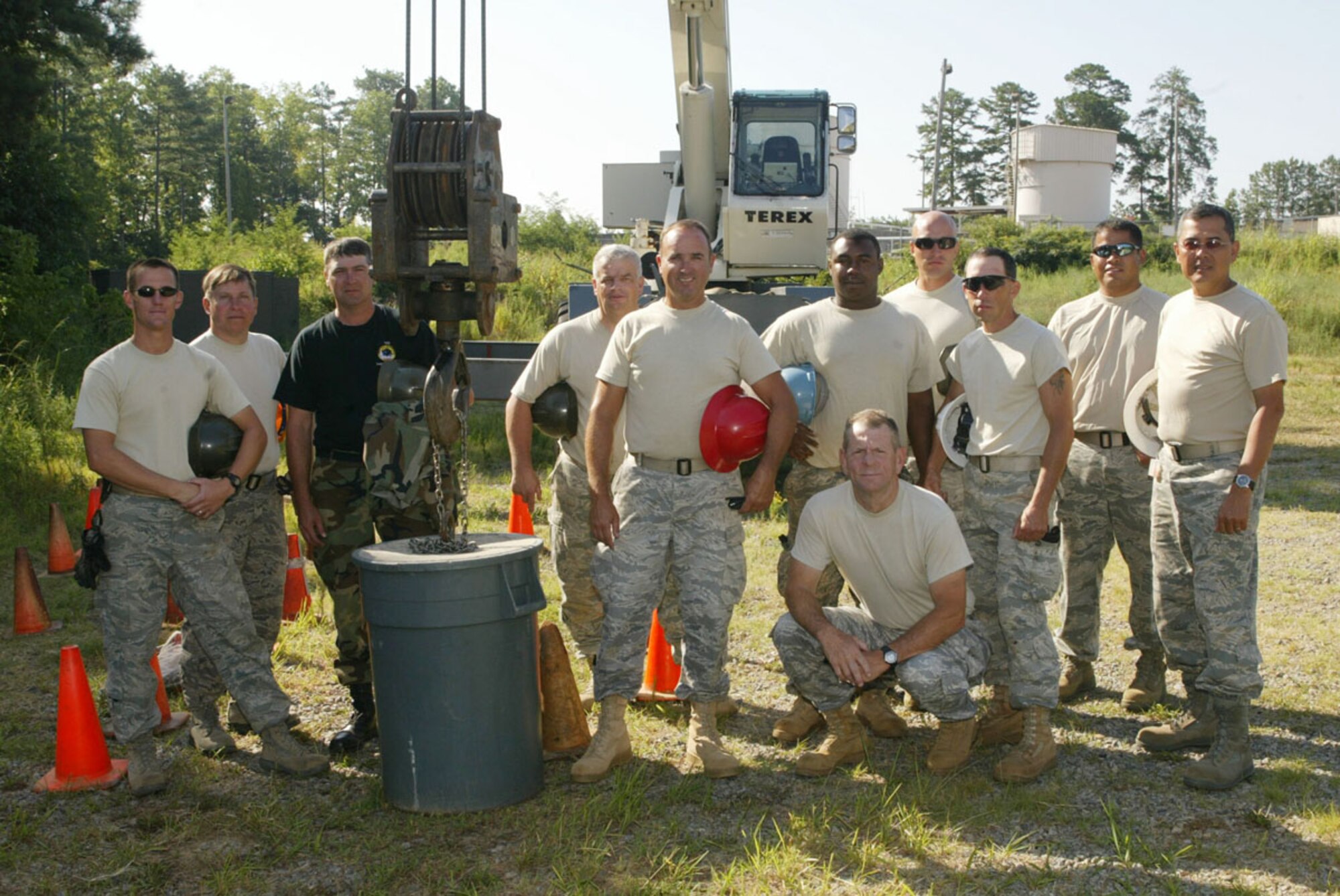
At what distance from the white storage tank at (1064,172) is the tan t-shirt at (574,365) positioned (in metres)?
48.9

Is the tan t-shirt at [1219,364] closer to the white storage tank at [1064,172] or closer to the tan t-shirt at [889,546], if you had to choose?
the tan t-shirt at [889,546]

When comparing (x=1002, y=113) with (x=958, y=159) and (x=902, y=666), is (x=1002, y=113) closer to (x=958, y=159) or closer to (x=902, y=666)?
(x=958, y=159)

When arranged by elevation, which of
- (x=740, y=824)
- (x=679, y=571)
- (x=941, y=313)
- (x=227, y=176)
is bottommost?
(x=740, y=824)

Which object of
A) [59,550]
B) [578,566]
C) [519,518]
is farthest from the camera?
[59,550]

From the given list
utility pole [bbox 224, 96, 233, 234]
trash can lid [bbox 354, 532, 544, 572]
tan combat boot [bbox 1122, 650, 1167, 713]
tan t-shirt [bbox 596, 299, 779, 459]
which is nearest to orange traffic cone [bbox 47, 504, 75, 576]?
trash can lid [bbox 354, 532, 544, 572]

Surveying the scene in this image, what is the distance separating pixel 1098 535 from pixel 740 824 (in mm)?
2185

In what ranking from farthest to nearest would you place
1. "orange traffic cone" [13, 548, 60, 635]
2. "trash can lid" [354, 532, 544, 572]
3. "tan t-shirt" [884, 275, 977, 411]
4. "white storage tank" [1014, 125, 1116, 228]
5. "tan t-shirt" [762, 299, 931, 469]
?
"white storage tank" [1014, 125, 1116, 228] → "orange traffic cone" [13, 548, 60, 635] → "tan t-shirt" [884, 275, 977, 411] → "tan t-shirt" [762, 299, 931, 469] → "trash can lid" [354, 532, 544, 572]

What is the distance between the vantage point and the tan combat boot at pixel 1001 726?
5078 millimetres

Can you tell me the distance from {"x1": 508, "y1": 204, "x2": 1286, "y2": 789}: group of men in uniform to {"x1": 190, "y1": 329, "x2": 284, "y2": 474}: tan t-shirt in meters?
1.47

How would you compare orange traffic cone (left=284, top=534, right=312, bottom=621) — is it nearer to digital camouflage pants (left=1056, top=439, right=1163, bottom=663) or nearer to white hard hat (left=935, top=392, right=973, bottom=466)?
white hard hat (left=935, top=392, right=973, bottom=466)

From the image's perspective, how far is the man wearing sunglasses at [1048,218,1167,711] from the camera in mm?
5359

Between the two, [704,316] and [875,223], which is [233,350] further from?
[875,223]

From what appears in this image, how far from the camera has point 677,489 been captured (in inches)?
189

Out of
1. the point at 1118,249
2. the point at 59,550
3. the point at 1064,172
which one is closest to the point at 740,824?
the point at 1118,249
